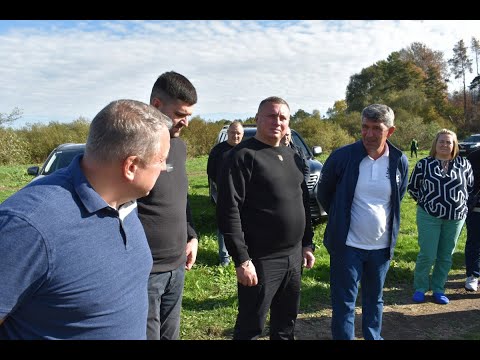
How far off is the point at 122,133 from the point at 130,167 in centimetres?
12

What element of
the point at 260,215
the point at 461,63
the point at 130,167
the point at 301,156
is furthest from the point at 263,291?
the point at 461,63

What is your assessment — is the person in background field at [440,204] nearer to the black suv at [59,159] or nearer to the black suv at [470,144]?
the black suv at [59,159]

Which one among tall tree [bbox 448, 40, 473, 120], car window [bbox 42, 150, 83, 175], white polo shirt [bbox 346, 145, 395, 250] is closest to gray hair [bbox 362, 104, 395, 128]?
white polo shirt [bbox 346, 145, 395, 250]

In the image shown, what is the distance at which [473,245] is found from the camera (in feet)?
17.8

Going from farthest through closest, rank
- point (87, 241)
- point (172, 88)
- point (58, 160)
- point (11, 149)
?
point (11, 149), point (58, 160), point (172, 88), point (87, 241)

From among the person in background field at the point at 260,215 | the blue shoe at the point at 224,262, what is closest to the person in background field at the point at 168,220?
the person in background field at the point at 260,215

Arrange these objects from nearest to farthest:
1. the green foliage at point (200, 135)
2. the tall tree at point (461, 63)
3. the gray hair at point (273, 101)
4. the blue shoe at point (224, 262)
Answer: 1. the gray hair at point (273, 101)
2. the blue shoe at point (224, 262)
3. the green foliage at point (200, 135)
4. the tall tree at point (461, 63)

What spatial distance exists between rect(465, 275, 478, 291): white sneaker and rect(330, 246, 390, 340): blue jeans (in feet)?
7.14

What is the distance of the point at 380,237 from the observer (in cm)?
370

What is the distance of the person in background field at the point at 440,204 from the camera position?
16.1ft

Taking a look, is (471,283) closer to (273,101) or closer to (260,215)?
(260,215)

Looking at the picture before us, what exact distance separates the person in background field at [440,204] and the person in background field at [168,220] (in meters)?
3.16
